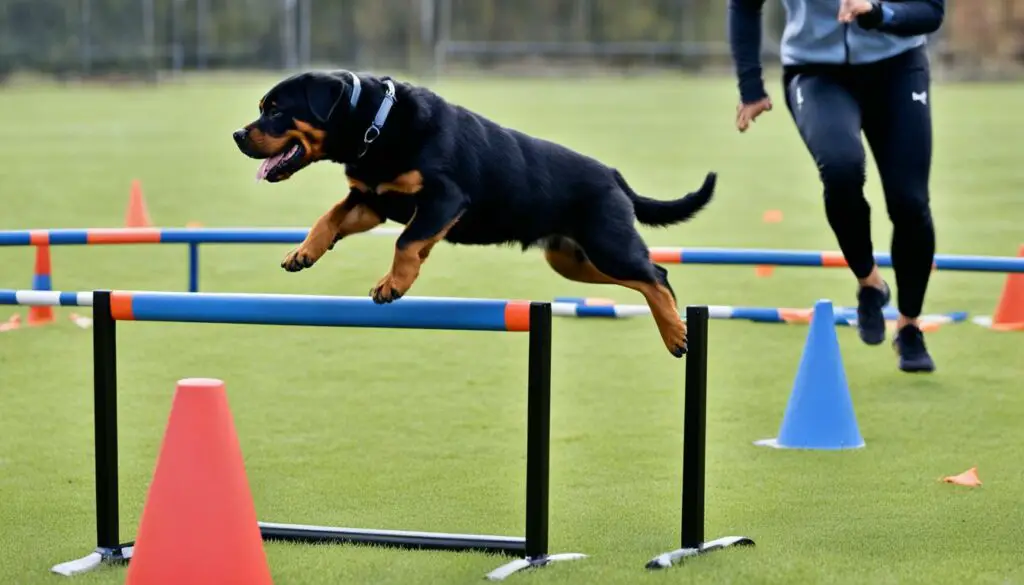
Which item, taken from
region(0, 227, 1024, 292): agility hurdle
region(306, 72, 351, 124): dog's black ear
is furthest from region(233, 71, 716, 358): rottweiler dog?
region(0, 227, 1024, 292): agility hurdle

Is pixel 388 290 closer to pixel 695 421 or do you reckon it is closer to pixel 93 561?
pixel 695 421

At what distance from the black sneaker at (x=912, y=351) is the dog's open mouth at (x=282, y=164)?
8.62 ft

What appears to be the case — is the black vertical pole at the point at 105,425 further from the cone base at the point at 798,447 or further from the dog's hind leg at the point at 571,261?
the cone base at the point at 798,447

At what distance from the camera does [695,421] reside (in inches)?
161

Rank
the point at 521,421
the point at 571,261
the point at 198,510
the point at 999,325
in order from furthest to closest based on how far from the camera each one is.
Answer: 1. the point at 999,325
2. the point at 521,421
3. the point at 571,261
4. the point at 198,510

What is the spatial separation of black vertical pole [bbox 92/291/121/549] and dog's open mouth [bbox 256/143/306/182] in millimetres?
580

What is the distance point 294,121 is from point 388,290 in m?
0.55

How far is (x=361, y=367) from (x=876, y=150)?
2.31 meters

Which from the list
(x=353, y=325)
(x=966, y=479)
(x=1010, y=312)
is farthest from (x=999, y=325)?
(x=353, y=325)

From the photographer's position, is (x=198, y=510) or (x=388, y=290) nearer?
(x=198, y=510)

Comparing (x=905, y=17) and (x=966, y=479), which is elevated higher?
(x=905, y=17)

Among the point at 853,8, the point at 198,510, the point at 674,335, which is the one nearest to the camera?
the point at 198,510

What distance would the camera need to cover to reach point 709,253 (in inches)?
289

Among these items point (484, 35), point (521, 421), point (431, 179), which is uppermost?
point (431, 179)
